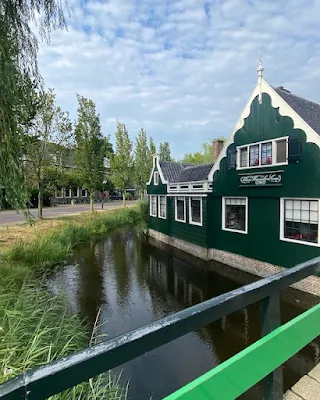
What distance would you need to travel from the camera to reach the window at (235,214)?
1027 centimetres

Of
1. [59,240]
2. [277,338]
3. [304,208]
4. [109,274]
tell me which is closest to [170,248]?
[109,274]

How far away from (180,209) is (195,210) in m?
1.60

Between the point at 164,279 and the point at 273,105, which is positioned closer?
the point at 273,105

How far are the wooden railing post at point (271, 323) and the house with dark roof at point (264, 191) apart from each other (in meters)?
6.98

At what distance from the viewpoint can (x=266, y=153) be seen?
916cm

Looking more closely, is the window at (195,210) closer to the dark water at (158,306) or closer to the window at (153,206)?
the dark water at (158,306)

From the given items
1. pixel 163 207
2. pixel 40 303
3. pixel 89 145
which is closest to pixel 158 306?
pixel 40 303

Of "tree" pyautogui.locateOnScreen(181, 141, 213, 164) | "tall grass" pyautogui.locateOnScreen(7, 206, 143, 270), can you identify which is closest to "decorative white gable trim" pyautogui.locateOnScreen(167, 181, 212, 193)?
"tall grass" pyautogui.locateOnScreen(7, 206, 143, 270)

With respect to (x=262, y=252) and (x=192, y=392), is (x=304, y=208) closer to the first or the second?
(x=262, y=252)

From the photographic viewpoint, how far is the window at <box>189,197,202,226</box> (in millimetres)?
12473

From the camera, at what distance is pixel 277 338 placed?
1537mm

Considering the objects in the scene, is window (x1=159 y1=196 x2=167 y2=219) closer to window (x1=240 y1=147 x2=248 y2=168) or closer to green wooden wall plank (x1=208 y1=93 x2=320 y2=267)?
green wooden wall plank (x1=208 y1=93 x2=320 y2=267)

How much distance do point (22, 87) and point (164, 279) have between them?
8.00 metres

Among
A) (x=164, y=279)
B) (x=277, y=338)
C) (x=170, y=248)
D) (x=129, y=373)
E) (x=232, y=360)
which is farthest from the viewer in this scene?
(x=170, y=248)
